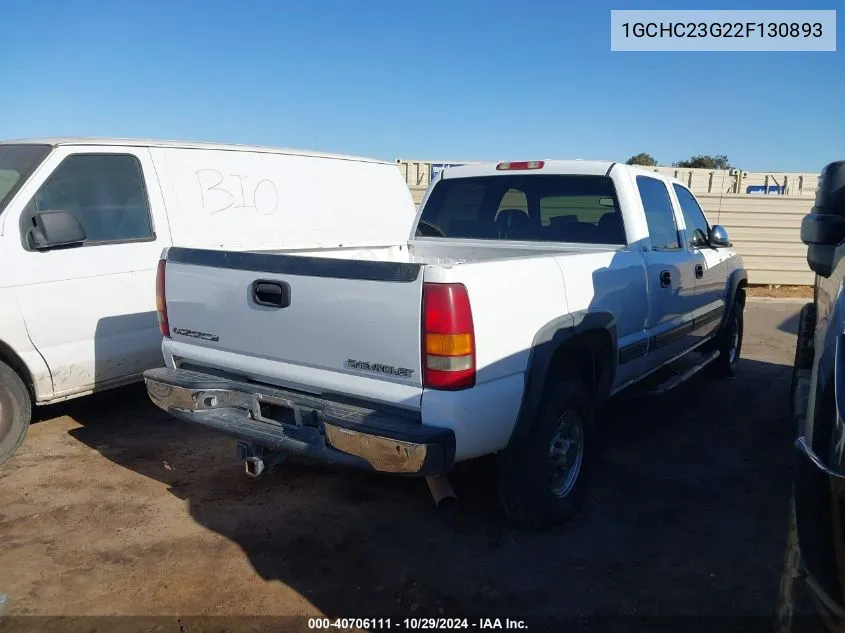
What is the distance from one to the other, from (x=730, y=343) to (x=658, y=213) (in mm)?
2518

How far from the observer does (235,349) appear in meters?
3.48

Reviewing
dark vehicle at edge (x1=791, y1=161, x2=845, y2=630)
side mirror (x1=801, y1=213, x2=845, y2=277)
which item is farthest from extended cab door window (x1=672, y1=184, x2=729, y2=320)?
dark vehicle at edge (x1=791, y1=161, x2=845, y2=630)

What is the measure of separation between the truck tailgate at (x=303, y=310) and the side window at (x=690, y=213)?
11.3 ft

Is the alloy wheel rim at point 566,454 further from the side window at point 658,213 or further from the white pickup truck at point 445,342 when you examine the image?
the side window at point 658,213

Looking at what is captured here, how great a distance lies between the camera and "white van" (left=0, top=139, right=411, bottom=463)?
175 inches

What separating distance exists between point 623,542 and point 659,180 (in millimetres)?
2880

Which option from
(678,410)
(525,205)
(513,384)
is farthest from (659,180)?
(513,384)

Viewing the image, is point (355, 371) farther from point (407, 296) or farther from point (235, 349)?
point (235, 349)

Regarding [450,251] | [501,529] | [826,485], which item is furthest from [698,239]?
[826,485]

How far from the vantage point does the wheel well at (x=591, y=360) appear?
144 inches

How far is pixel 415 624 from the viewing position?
9.28 feet

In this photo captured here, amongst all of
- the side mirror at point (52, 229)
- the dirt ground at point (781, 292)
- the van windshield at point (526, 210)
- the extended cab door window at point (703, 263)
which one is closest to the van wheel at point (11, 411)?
the side mirror at point (52, 229)

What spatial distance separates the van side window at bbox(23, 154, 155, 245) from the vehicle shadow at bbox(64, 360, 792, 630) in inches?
59.9

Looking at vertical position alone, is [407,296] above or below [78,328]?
above
